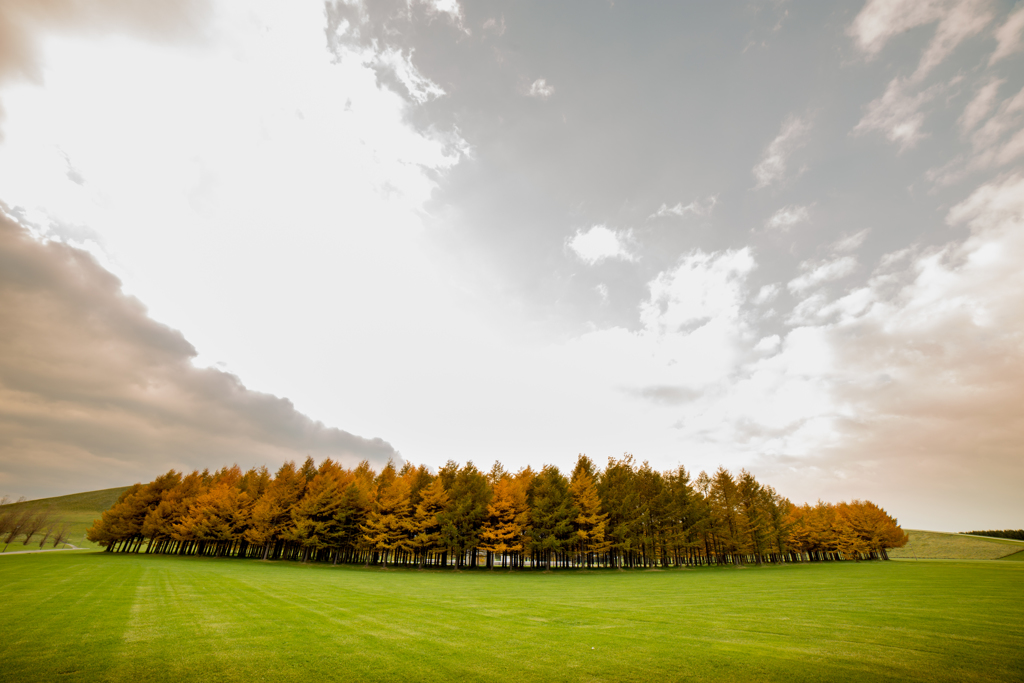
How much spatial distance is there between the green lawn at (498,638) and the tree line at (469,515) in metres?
37.2

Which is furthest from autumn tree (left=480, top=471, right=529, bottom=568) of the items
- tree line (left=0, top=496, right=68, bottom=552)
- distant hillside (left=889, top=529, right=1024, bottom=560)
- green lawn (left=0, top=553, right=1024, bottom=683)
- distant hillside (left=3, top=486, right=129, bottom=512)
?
distant hillside (left=3, top=486, right=129, bottom=512)

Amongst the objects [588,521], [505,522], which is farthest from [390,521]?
[588,521]

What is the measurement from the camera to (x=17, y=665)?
896 centimetres

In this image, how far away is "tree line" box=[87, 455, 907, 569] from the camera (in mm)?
55781

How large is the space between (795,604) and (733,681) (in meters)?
15.5

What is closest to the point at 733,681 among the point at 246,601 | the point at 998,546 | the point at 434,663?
the point at 434,663

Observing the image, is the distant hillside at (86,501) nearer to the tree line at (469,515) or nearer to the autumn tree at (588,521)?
the tree line at (469,515)

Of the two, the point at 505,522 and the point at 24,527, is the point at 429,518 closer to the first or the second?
the point at 505,522

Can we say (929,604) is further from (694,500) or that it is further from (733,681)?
(694,500)

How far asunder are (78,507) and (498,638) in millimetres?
238705

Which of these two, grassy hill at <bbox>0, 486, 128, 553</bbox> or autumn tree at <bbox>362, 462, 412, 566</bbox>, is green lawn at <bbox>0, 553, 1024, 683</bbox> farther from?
grassy hill at <bbox>0, 486, 128, 553</bbox>

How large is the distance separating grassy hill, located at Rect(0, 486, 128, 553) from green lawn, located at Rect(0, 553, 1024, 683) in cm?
14027

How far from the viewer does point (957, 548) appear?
10181 centimetres

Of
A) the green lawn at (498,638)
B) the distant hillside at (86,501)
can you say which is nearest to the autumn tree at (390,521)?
the green lawn at (498,638)
